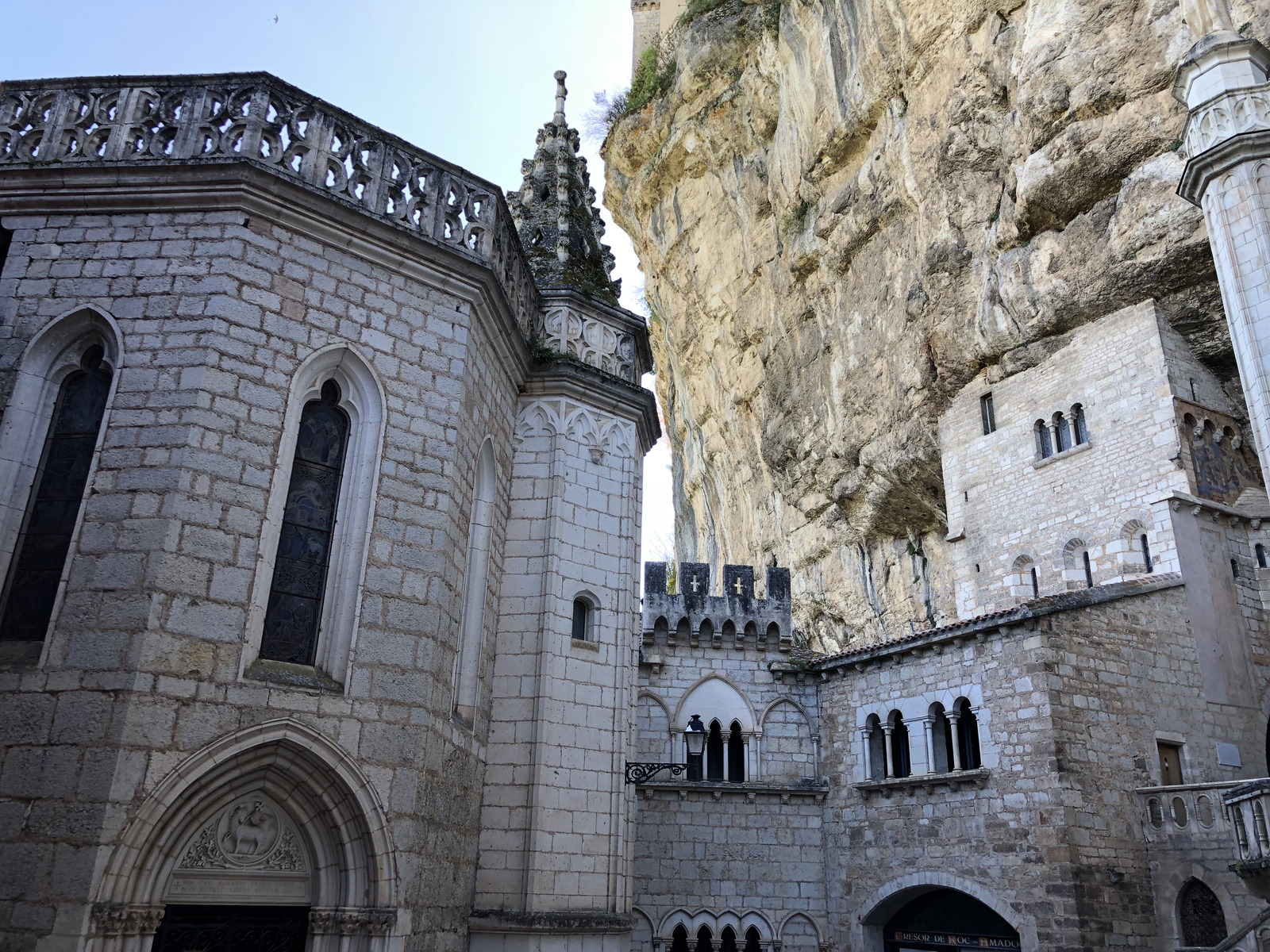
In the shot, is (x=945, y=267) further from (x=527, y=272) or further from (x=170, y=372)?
(x=170, y=372)

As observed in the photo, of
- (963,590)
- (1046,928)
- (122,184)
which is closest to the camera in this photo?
(122,184)

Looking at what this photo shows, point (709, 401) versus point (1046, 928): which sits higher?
point (709, 401)

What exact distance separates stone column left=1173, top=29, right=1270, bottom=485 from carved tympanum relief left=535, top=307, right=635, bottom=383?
25.8 ft

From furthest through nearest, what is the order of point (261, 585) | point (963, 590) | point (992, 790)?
1. point (963, 590)
2. point (992, 790)
3. point (261, 585)

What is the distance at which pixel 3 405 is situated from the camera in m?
7.68

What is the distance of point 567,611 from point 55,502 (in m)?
4.93

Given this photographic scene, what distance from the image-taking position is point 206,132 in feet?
27.5

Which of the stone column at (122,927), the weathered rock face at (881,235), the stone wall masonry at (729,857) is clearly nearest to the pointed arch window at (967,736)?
the stone wall masonry at (729,857)

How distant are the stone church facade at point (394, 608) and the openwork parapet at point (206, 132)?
0.03m

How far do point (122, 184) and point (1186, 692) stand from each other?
15938 millimetres

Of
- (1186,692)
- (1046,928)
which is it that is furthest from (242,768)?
(1186,692)

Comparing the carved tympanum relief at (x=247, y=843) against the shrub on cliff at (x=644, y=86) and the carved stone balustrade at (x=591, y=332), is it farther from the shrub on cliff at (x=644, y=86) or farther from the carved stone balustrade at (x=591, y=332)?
the shrub on cliff at (x=644, y=86)

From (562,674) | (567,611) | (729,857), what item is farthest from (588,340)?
(729,857)

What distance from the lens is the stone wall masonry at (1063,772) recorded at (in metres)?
13.4
